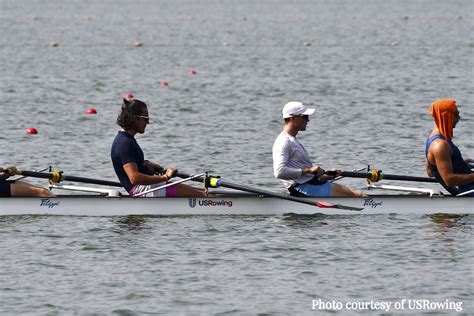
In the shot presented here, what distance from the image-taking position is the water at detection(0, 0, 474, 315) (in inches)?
561

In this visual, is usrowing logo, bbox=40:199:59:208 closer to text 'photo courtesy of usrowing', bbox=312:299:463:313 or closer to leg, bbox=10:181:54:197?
leg, bbox=10:181:54:197

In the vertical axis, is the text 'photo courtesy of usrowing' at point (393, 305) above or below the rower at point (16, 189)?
below

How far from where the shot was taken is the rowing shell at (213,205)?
1752 cm

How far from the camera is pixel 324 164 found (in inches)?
952

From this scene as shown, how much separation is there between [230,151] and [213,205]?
311 inches

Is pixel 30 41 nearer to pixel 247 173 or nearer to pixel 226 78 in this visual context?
pixel 226 78

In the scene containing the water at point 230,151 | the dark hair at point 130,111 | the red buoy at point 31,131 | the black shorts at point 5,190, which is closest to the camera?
the water at point 230,151

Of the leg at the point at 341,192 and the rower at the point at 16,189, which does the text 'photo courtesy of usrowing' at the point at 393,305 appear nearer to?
the leg at the point at 341,192

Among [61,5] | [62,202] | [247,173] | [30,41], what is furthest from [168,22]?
[62,202]

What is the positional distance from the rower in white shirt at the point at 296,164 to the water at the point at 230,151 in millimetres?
492

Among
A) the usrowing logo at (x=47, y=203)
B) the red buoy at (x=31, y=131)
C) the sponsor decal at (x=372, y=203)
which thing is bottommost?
the sponsor decal at (x=372, y=203)

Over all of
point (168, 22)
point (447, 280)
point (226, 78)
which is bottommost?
point (447, 280)

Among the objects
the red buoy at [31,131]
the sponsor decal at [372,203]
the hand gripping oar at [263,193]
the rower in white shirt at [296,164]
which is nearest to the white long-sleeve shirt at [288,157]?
the rower in white shirt at [296,164]

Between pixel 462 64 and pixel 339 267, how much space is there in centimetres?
3332
